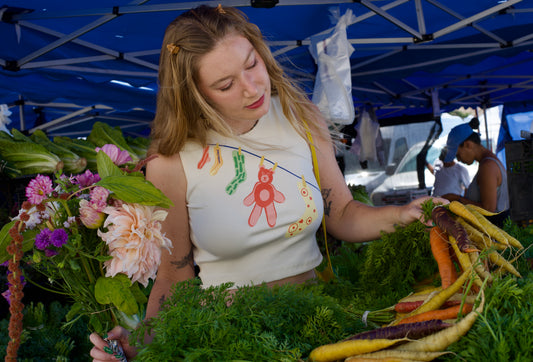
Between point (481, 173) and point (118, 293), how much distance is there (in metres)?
4.01

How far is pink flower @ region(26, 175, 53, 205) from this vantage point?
1131 mm

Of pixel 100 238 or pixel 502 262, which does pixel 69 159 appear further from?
pixel 502 262

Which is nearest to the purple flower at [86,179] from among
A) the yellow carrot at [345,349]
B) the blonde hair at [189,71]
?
the blonde hair at [189,71]

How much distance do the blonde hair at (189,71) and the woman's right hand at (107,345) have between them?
0.64 m

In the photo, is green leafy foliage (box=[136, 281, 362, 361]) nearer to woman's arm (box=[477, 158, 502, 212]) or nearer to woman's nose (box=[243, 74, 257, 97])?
woman's nose (box=[243, 74, 257, 97])

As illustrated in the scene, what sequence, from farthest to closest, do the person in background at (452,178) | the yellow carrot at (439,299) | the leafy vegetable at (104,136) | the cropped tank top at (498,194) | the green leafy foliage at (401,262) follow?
the person in background at (452,178) < the cropped tank top at (498,194) < the leafy vegetable at (104,136) < the green leafy foliage at (401,262) < the yellow carrot at (439,299)

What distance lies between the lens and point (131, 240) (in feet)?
3.63

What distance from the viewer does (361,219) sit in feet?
5.75

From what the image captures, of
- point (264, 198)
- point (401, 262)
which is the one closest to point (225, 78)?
point (264, 198)

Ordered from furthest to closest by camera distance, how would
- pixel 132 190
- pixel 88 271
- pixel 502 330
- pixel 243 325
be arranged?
pixel 88 271 < pixel 132 190 < pixel 243 325 < pixel 502 330

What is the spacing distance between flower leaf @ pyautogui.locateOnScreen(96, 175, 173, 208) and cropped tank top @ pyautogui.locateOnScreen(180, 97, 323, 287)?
437 millimetres

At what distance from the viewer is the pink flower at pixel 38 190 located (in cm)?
113

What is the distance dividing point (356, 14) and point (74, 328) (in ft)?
12.4

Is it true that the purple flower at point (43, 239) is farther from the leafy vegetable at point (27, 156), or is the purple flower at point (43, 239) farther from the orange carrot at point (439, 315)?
the leafy vegetable at point (27, 156)
